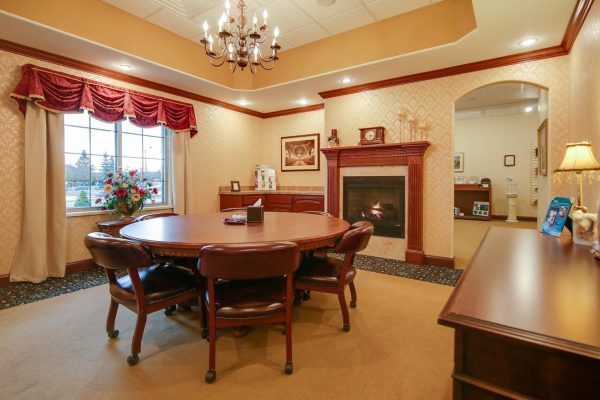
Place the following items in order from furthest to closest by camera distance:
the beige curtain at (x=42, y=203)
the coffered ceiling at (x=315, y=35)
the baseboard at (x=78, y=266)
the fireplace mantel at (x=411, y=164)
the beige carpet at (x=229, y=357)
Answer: the fireplace mantel at (x=411, y=164)
the baseboard at (x=78, y=266)
the beige curtain at (x=42, y=203)
the coffered ceiling at (x=315, y=35)
the beige carpet at (x=229, y=357)

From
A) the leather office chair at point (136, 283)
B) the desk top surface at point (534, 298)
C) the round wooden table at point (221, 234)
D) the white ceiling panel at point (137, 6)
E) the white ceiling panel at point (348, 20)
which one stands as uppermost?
the white ceiling panel at point (348, 20)

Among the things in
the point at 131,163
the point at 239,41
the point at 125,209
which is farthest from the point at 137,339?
the point at 131,163

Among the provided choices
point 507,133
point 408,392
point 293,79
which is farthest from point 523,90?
point 408,392

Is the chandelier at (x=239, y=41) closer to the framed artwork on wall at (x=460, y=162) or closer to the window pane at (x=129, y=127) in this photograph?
the window pane at (x=129, y=127)

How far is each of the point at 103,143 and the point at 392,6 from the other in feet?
13.2

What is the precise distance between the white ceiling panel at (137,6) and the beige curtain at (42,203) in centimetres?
143

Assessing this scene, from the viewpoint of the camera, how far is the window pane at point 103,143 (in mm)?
3922

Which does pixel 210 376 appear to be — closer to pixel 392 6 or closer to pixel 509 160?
pixel 392 6

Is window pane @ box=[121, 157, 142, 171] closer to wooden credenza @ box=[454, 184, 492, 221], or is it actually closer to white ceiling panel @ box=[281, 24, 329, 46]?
white ceiling panel @ box=[281, 24, 329, 46]

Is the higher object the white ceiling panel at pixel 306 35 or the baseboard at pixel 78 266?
the white ceiling panel at pixel 306 35

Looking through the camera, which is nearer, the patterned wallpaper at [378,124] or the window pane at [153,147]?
the patterned wallpaper at [378,124]

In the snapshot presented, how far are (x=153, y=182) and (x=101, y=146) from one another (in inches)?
33.0

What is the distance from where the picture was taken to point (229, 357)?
1.91m

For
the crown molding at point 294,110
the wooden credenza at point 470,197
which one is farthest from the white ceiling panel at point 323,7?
the wooden credenza at point 470,197
